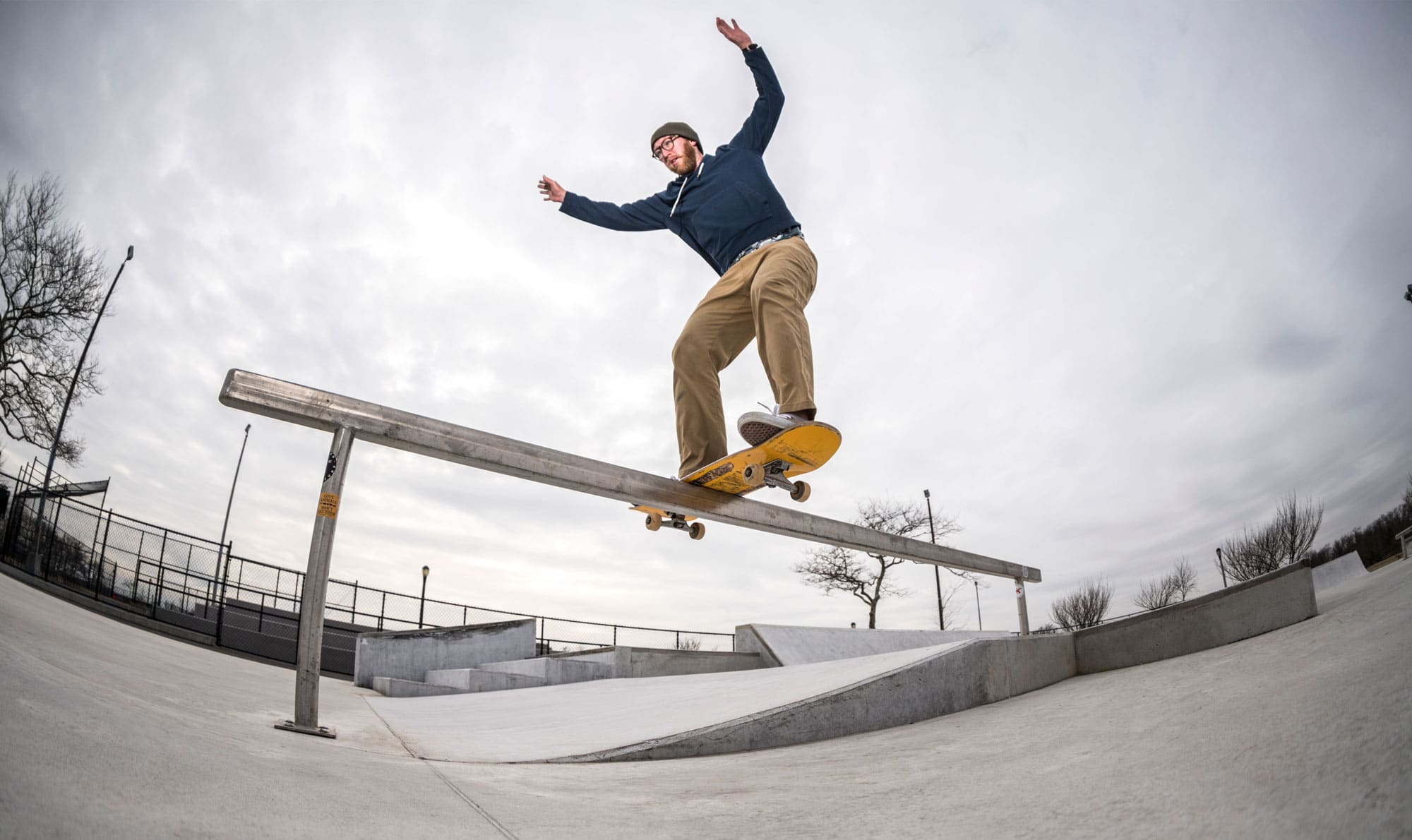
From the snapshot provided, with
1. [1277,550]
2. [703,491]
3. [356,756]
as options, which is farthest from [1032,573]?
[1277,550]

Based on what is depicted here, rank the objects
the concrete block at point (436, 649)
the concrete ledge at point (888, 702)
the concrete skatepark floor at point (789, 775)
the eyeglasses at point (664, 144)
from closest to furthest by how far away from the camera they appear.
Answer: the concrete skatepark floor at point (789, 775) < the concrete ledge at point (888, 702) < the eyeglasses at point (664, 144) < the concrete block at point (436, 649)

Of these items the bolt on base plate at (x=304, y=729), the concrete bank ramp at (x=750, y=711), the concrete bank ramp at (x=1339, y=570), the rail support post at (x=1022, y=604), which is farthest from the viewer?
the concrete bank ramp at (x=1339, y=570)

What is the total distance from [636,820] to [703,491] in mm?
2174

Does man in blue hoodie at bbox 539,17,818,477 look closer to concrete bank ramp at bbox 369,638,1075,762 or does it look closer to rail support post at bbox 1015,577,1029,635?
concrete bank ramp at bbox 369,638,1075,762

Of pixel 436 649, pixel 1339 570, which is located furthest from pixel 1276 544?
pixel 436 649

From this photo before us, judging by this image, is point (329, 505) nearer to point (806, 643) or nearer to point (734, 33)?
point (734, 33)

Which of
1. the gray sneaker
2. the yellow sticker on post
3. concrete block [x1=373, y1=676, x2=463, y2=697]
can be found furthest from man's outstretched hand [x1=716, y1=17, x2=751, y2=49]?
concrete block [x1=373, y1=676, x2=463, y2=697]

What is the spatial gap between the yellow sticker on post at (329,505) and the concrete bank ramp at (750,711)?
98 cm

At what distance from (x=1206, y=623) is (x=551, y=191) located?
18.1ft

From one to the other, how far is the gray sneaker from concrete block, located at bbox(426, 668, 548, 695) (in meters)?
8.64

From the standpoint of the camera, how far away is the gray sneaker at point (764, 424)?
10.1 ft

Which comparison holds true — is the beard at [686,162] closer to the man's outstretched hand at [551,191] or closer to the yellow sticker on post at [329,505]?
the man's outstretched hand at [551,191]

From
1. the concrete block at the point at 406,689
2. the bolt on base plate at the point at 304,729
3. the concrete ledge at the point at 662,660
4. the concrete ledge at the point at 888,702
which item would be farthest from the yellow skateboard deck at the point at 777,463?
the concrete ledge at the point at 662,660

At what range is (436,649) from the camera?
A: 38.7 feet
